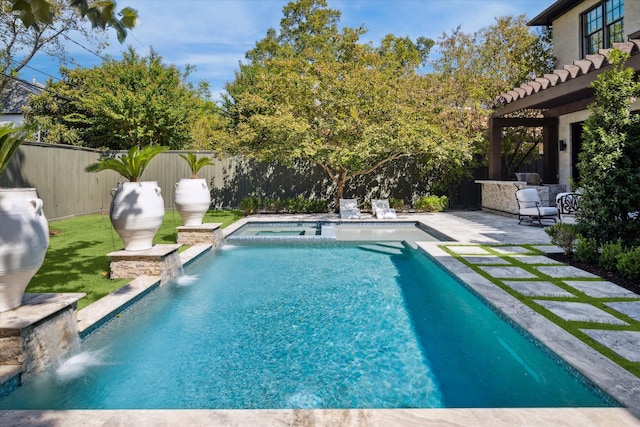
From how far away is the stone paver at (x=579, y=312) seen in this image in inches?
152

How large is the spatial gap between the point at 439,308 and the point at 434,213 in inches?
398

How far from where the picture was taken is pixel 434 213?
14773 mm

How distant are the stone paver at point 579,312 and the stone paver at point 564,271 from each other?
4.48 feet

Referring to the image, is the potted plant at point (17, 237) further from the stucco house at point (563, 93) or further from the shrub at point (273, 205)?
the shrub at point (273, 205)

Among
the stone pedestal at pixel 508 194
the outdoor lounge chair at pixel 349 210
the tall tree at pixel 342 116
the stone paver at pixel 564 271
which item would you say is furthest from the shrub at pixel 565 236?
the outdoor lounge chair at pixel 349 210

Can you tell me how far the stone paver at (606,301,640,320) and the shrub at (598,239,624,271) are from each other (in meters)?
1.46

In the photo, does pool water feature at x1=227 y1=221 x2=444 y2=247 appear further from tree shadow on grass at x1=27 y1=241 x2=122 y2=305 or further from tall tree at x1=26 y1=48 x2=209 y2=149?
tall tree at x1=26 y1=48 x2=209 y2=149

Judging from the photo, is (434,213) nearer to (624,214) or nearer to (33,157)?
(624,214)

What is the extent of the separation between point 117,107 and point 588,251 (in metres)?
18.7

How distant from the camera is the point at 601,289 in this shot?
16.0ft

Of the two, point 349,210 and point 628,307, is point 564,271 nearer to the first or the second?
point 628,307

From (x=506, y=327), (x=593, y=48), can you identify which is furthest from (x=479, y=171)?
(x=506, y=327)

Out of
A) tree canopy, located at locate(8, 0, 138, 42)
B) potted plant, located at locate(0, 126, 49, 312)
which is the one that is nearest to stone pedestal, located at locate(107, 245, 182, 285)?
potted plant, located at locate(0, 126, 49, 312)

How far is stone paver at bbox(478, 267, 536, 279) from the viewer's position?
5.58 meters
